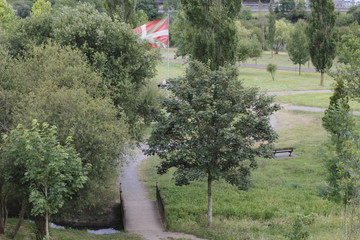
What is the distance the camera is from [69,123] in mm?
15742

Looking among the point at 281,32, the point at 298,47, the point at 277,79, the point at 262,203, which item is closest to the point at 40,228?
the point at 262,203

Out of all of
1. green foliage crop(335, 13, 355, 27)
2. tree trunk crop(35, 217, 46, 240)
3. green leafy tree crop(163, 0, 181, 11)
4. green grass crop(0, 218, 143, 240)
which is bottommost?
green grass crop(0, 218, 143, 240)

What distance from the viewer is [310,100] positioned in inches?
1881

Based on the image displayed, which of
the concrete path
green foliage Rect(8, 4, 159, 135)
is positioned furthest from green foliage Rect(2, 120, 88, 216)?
green foliage Rect(8, 4, 159, 135)

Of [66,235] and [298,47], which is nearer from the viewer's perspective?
[66,235]

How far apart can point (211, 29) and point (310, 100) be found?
2124 centimetres

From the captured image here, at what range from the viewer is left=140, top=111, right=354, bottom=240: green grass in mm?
18656

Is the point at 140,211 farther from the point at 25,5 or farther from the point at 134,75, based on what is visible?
the point at 25,5

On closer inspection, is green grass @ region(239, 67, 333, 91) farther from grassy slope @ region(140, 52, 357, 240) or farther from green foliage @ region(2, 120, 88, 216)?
green foliage @ region(2, 120, 88, 216)

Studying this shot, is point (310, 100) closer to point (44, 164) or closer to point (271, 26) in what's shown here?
point (44, 164)

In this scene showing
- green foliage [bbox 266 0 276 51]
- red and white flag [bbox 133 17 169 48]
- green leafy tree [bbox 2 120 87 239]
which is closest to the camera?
green leafy tree [bbox 2 120 87 239]

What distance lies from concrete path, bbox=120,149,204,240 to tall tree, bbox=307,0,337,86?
32272 mm

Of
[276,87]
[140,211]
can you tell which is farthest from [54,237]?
[276,87]

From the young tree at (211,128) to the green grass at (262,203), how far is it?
1462 mm
